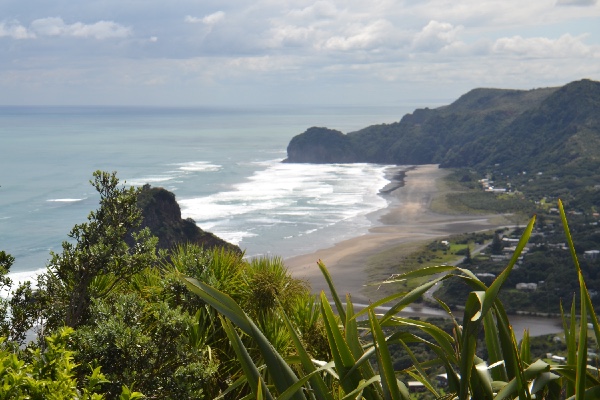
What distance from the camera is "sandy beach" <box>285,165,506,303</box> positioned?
41500mm

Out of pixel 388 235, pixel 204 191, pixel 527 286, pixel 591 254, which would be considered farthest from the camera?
pixel 204 191

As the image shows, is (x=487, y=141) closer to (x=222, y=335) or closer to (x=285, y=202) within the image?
(x=285, y=202)

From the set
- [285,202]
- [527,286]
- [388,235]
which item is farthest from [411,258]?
[285,202]

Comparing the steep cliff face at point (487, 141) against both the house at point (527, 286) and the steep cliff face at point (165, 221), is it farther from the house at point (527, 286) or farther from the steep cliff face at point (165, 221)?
the steep cliff face at point (165, 221)

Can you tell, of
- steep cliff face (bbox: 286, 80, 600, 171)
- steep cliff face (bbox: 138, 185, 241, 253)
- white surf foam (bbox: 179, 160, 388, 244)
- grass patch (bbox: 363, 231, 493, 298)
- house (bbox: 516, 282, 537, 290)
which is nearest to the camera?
steep cliff face (bbox: 138, 185, 241, 253)

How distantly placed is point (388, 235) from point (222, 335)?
49.4 meters

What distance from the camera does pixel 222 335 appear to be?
5934 mm

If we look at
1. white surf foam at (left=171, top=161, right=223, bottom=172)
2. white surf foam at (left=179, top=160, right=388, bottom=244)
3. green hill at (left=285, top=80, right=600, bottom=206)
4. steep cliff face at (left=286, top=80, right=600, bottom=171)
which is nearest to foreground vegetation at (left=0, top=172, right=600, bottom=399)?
white surf foam at (left=179, top=160, right=388, bottom=244)

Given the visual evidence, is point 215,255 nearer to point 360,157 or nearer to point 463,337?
point 463,337

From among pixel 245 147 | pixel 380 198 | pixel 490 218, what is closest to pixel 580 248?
pixel 490 218

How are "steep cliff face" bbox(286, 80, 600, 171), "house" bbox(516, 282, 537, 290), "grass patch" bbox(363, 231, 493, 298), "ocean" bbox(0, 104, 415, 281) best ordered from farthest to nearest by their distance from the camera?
"steep cliff face" bbox(286, 80, 600, 171) < "ocean" bbox(0, 104, 415, 281) < "house" bbox(516, 282, 537, 290) < "grass patch" bbox(363, 231, 493, 298)

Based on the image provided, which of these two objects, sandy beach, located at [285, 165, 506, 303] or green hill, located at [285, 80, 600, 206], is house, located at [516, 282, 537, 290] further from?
green hill, located at [285, 80, 600, 206]

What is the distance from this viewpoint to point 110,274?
5594mm

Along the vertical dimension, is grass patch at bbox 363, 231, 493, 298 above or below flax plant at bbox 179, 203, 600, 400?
below
